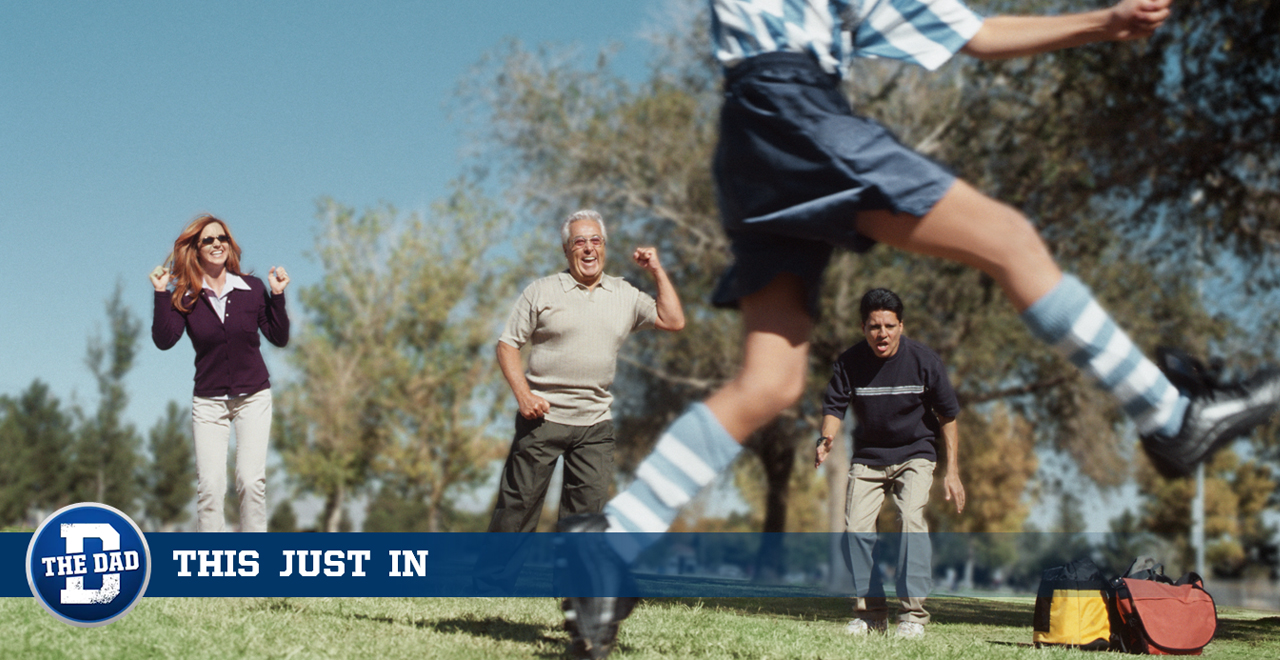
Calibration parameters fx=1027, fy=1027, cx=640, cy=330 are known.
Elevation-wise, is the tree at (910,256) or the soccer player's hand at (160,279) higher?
the tree at (910,256)

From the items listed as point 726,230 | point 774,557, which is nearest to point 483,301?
point 774,557

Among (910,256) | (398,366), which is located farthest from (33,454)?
(910,256)

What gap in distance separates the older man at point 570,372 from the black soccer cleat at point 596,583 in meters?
2.09

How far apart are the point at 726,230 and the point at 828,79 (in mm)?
521

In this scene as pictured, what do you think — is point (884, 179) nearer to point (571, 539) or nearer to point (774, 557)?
point (571, 539)

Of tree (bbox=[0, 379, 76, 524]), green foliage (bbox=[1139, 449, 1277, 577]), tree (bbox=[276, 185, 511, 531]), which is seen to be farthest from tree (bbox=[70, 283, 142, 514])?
green foliage (bbox=[1139, 449, 1277, 577])

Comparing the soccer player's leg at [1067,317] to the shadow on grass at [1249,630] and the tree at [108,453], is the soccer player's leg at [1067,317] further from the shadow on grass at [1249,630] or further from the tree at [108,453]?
the tree at [108,453]

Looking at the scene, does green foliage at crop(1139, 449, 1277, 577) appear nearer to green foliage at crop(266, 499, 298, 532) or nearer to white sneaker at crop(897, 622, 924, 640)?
white sneaker at crop(897, 622, 924, 640)

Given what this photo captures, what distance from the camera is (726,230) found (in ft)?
9.96

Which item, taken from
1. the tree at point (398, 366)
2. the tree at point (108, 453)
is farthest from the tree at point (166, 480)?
the tree at point (398, 366)

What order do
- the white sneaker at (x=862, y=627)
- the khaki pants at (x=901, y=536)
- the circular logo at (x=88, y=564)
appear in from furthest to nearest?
the khaki pants at (x=901, y=536), the white sneaker at (x=862, y=627), the circular logo at (x=88, y=564)

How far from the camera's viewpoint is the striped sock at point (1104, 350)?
8.71ft

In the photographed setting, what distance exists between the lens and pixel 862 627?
528cm

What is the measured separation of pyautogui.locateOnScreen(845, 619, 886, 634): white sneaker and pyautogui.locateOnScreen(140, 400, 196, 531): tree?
2929 inches
